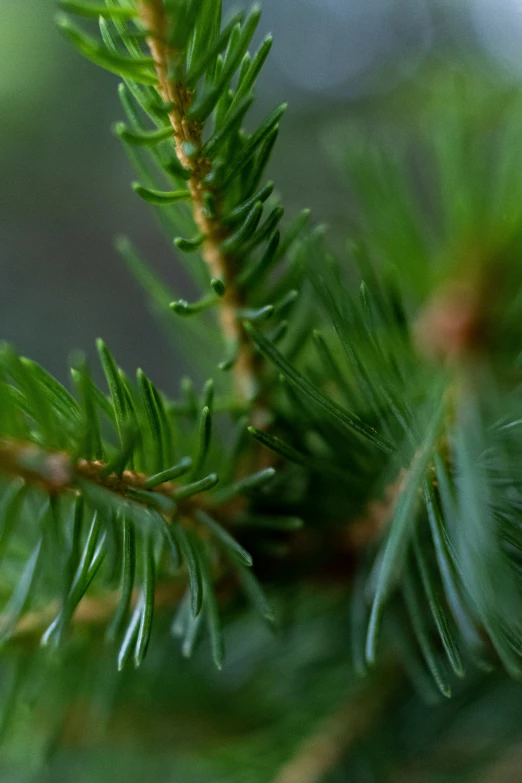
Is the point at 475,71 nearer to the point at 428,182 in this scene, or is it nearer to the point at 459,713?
the point at 428,182

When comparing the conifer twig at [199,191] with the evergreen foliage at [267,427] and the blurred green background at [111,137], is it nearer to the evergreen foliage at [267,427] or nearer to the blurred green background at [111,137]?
the evergreen foliage at [267,427]

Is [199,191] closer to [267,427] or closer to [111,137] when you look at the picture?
[267,427]

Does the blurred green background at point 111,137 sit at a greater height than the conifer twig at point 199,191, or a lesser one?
greater

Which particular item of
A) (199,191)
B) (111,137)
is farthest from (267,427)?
(111,137)

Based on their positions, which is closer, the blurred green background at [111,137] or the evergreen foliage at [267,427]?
the evergreen foliage at [267,427]

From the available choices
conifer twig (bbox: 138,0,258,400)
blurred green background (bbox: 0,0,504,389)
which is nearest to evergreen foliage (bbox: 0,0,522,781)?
conifer twig (bbox: 138,0,258,400)

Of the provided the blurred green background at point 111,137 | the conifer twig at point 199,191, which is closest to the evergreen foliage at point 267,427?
the conifer twig at point 199,191
